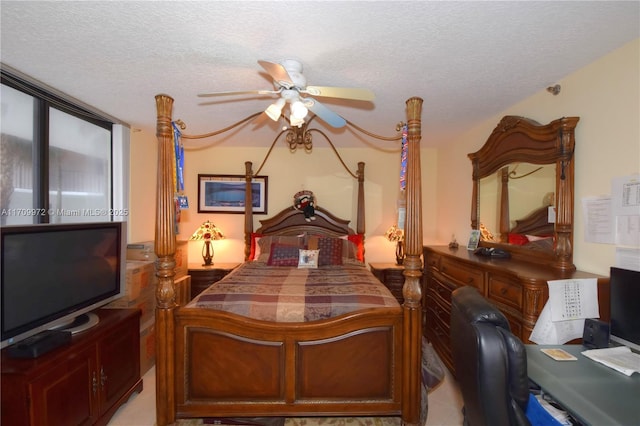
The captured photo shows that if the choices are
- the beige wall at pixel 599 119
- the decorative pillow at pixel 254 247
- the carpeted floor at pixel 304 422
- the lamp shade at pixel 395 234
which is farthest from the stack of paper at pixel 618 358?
the decorative pillow at pixel 254 247

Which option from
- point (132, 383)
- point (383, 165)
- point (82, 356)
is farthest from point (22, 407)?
point (383, 165)

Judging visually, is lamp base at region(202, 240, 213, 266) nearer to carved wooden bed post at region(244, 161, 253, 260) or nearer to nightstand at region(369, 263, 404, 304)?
carved wooden bed post at region(244, 161, 253, 260)

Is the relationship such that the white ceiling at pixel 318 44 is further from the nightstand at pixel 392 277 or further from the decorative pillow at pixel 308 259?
the nightstand at pixel 392 277

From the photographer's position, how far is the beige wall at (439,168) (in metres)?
1.70

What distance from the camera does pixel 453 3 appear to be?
4.31ft

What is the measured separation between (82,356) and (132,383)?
69 cm

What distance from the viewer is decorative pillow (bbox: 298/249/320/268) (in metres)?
3.32

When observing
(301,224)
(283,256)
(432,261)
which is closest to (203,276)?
(283,256)

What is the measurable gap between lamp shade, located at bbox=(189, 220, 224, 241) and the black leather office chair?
3497 mm

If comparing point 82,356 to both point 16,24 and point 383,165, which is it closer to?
point 16,24

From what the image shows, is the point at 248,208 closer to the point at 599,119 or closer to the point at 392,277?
the point at 392,277

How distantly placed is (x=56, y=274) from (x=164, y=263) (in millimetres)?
707

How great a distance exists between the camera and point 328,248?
3.50 metres

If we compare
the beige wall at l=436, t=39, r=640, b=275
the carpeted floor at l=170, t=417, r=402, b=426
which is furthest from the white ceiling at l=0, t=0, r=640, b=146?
the carpeted floor at l=170, t=417, r=402, b=426
